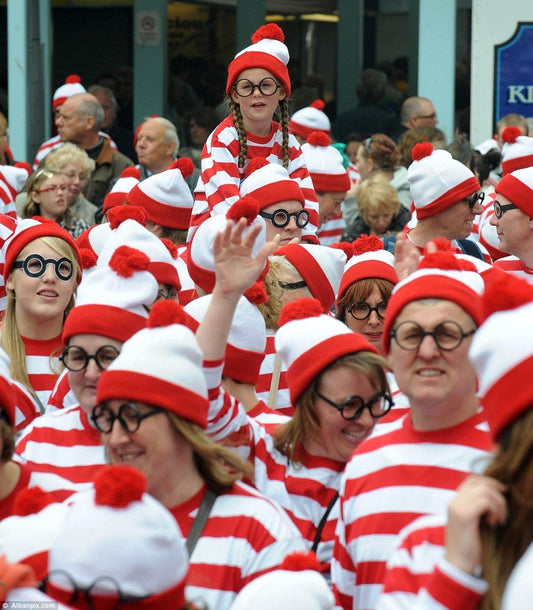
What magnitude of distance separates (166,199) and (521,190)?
190 centimetres

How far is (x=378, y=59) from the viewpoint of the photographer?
18672 mm

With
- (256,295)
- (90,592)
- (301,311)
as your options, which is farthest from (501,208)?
(90,592)

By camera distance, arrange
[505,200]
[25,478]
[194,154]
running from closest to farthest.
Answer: [25,478], [505,200], [194,154]

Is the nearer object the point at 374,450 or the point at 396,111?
the point at 374,450

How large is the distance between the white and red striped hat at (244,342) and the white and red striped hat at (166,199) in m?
2.44

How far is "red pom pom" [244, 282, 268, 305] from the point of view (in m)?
4.37

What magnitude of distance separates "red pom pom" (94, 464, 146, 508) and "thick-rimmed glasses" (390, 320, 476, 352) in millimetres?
938

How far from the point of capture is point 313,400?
148 inches

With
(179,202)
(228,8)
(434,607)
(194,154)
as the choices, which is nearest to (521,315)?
(434,607)

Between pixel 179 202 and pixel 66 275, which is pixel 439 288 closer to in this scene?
pixel 66 275

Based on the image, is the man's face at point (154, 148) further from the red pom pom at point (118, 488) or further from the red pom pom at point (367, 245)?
the red pom pom at point (118, 488)

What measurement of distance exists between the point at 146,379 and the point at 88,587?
0.75 metres

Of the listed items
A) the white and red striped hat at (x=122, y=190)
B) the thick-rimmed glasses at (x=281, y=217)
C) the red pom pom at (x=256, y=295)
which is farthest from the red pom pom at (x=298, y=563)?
the white and red striped hat at (x=122, y=190)

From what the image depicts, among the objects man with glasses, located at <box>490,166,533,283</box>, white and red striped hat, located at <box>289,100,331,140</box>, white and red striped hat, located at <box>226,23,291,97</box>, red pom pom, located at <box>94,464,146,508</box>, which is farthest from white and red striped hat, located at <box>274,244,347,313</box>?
white and red striped hat, located at <box>289,100,331,140</box>
